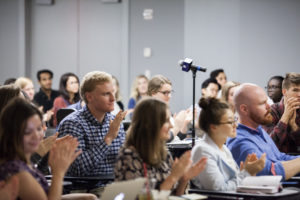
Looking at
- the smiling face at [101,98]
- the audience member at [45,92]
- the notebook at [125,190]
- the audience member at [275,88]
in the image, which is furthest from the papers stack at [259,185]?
the audience member at [45,92]

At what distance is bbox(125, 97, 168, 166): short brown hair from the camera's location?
267 centimetres

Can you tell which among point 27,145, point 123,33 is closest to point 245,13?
point 123,33

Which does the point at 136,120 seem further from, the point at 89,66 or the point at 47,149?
the point at 89,66

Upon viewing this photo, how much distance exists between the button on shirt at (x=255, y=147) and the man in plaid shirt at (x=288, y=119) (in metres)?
0.64

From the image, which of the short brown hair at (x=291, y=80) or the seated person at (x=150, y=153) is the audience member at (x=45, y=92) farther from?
the seated person at (x=150, y=153)

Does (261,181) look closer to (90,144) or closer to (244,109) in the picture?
(244,109)

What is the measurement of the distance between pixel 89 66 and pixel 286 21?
330cm

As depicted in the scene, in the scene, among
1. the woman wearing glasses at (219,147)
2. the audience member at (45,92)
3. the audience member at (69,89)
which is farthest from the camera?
the audience member at (45,92)

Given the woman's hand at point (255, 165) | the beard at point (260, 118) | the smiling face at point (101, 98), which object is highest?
the smiling face at point (101, 98)

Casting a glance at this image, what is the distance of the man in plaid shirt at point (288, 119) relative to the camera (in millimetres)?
4371

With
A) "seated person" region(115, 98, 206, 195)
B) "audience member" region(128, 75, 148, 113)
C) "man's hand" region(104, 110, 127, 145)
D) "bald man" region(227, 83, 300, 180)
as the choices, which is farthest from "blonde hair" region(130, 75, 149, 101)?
"seated person" region(115, 98, 206, 195)

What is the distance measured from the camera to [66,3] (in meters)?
9.42

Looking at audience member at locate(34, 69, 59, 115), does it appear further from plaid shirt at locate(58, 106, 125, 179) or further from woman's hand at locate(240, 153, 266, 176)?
woman's hand at locate(240, 153, 266, 176)

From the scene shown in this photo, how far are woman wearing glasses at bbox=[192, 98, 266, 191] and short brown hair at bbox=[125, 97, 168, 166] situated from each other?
14.6 inches
